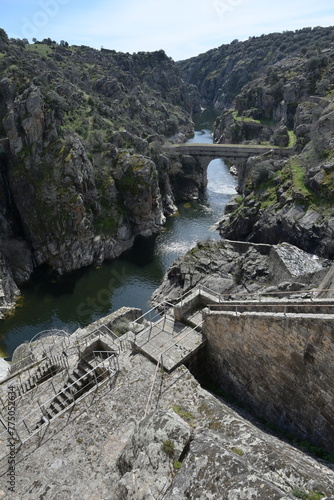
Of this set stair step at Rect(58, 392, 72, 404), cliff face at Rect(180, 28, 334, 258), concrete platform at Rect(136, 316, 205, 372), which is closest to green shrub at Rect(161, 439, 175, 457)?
concrete platform at Rect(136, 316, 205, 372)

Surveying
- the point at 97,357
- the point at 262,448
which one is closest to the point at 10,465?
the point at 97,357

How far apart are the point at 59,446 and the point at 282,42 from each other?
171m

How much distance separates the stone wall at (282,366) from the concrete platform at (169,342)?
104 cm

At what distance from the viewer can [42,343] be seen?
18.4 meters

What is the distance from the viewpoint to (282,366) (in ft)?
33.0

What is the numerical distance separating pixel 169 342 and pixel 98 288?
26.7 m

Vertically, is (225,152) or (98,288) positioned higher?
(225,152)

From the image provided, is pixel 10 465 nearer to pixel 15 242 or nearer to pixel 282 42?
pixel 15 242

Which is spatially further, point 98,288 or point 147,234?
point 147,234

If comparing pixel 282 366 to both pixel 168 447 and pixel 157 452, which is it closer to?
pixel 168 447

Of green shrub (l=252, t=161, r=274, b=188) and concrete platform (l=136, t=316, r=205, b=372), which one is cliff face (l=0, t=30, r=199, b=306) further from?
concrete platform (l=136, t=316, r=205, b=372)

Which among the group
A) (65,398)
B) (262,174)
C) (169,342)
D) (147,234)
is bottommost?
(147,234)

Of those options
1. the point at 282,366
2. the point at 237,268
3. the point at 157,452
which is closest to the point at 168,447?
the point at 157,452

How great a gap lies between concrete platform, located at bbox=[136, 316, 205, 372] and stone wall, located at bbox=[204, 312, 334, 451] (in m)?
1.04
